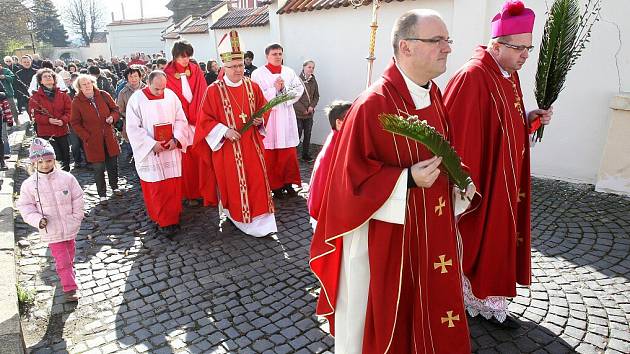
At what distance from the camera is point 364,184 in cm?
248

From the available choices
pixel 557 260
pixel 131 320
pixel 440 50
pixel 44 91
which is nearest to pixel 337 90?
pixel 44 91

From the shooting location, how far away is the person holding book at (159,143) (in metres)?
5.59

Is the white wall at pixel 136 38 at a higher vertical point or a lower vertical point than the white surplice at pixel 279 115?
higher

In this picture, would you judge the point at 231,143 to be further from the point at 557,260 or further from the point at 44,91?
the point at 44,91

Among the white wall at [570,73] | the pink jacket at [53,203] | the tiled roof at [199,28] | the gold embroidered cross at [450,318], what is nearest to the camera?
the gold embroidered cross at [450,318]

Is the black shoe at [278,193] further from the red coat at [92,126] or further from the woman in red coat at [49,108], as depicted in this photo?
the woman in red coat at [49,108]

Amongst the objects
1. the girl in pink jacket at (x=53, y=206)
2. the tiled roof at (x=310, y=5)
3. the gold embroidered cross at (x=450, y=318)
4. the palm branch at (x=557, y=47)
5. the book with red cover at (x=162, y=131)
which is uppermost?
the tiled roof at (x=310, y=5)

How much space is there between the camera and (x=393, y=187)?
7.97ft

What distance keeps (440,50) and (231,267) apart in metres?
3.35

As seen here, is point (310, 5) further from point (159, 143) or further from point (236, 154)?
point (159, 143)

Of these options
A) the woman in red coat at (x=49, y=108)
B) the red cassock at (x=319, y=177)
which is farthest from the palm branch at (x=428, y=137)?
the woman in red coat at (x=49, y=108)

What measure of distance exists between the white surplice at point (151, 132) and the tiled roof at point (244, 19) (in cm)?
750

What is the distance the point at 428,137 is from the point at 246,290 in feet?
9.18

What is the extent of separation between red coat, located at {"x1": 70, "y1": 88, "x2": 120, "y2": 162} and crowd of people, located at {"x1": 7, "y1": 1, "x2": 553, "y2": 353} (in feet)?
6.20
